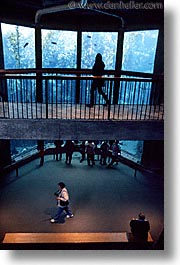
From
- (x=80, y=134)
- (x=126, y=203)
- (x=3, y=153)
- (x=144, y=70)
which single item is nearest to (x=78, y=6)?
(x=144, y=70)

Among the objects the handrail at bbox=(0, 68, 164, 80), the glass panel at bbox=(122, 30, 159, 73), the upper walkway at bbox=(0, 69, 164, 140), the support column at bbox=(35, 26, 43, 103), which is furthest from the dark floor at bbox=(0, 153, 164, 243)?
the glass panel at bbox=(122, 30, 159, 73)

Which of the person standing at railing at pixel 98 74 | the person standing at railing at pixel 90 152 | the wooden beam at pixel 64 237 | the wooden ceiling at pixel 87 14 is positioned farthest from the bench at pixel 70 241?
the wooden ceiling at pixel 87 14

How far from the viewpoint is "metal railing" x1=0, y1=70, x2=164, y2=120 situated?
3.59 m

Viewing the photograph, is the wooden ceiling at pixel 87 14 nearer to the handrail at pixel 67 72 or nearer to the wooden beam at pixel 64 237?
the handrail at pixel 67 72

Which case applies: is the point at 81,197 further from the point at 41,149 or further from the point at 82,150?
the point at 41,149

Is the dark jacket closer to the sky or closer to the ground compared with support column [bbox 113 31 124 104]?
closer to the ground

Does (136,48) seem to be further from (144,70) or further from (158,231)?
(158,231)

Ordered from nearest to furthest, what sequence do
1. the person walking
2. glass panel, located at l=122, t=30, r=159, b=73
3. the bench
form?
the bench < glass panel, located at l=122, t=30, r=159, b=73 < the person walking

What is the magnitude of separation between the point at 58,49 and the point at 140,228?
2.52m

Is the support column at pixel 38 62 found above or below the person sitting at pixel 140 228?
above

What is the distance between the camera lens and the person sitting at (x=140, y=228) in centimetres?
289

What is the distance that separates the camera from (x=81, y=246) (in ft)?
8.93

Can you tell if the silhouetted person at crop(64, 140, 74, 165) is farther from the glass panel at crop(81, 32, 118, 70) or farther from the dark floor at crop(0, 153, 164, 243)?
the glass panel at crop(81, 32, 118, 70)

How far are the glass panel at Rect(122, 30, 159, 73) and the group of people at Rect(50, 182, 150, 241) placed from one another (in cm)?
177
